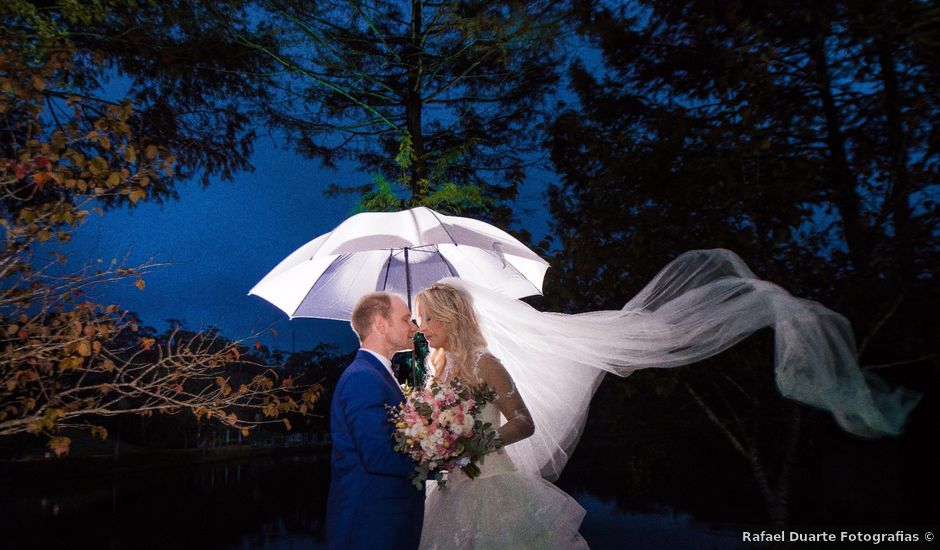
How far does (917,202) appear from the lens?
533cm

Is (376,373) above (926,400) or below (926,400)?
A: above

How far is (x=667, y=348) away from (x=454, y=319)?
1327 millimetres

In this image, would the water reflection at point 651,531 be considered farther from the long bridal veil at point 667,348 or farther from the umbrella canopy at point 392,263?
the umbrella canopy at point 392,263

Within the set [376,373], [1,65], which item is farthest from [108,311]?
[376,373]

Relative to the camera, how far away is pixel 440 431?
9.33ft

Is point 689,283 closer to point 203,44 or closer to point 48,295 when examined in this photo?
point 48,295

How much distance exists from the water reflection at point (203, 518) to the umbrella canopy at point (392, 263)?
10.6 m

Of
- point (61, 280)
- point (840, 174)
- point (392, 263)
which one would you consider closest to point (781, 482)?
point (840, 174)

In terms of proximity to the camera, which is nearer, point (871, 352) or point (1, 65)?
point (1, 65)

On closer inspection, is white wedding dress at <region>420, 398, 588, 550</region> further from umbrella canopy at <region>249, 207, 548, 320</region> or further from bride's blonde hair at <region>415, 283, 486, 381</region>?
umbrella canopy at <region>249, 207, 548, 320</region>

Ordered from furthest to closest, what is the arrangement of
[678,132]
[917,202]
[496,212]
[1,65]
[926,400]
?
[496,212], [926,400], [678,132], [917,202], [1,65]

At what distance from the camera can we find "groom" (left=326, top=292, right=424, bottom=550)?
2.81m

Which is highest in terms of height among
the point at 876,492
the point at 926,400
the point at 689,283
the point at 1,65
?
the point at 1,65

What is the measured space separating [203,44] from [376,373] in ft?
20.4
